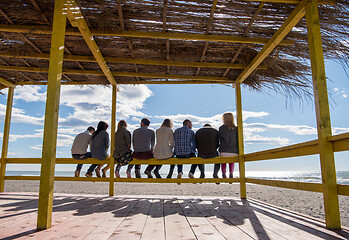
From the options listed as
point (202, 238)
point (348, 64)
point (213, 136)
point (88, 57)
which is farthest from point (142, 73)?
point (202, 238)

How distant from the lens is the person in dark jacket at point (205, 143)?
16.5 ft

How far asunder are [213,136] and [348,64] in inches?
98.1

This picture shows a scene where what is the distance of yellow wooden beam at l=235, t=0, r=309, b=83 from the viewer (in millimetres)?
2933

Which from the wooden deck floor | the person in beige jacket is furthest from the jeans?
the wooden deck floor

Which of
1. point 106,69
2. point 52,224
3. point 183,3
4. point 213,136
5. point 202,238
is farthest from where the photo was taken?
point 213,136

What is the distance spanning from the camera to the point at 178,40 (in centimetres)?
419

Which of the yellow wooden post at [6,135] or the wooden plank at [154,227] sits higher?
the yellow wooden post at [6,135]

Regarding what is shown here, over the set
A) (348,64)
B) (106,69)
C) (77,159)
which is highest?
(106,69)

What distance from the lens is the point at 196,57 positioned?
183 inches

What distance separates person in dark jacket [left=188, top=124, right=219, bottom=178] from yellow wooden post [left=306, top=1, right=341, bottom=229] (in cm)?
263

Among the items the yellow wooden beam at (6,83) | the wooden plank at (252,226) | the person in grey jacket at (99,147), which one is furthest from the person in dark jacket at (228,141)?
the yellow wooden beam at (6,83)

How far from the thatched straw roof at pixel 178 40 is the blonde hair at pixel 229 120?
2.30ft

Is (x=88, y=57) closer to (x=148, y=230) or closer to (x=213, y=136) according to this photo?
(x=213, y=136)

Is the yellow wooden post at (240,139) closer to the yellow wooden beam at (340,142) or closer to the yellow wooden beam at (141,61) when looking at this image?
the yellow wooden beam at (141,61)
